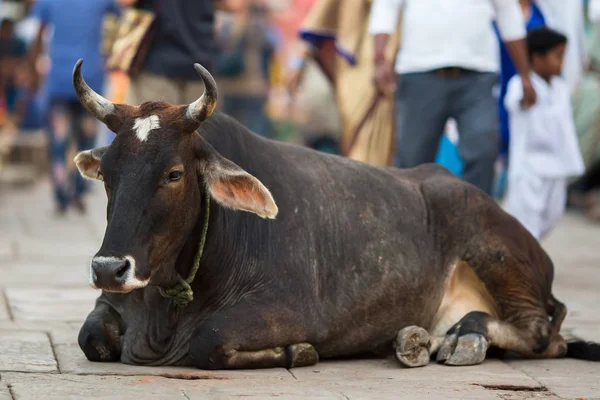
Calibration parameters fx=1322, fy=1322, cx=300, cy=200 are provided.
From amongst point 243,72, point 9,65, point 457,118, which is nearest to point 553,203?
point 457,118

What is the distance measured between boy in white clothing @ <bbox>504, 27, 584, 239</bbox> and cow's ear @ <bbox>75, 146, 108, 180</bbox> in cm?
362

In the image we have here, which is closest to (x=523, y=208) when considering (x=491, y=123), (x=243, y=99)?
(x=491, y=123)

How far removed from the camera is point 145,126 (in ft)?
17.4

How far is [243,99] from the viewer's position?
14.8 m

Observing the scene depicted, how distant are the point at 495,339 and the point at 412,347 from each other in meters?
0.47

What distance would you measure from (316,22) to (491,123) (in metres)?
2.31

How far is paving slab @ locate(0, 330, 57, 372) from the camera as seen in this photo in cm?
549

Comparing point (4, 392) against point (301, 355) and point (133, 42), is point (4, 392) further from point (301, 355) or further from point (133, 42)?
point (133, 42)

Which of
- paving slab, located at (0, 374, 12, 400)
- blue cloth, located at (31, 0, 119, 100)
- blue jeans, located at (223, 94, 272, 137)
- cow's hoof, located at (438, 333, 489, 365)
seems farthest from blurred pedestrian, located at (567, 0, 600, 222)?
paving slab, located at (0, 374, 12, 400)

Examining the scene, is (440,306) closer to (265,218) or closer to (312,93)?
(265,218)

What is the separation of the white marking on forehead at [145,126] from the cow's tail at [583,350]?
230 centimetres

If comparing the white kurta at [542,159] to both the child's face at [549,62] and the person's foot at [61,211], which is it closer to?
the child's face at [549,62]

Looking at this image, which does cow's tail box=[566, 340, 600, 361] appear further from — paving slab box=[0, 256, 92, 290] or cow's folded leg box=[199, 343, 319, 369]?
paving slab box=[0, 256, 92, 290]

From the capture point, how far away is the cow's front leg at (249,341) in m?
5.42
